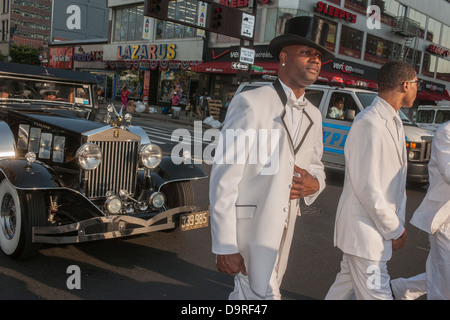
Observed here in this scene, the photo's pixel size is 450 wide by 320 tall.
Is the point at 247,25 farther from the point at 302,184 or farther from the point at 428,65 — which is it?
the point at 428,65

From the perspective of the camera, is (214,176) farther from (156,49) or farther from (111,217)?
(156,49)

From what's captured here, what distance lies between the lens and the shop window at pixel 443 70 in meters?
38.1

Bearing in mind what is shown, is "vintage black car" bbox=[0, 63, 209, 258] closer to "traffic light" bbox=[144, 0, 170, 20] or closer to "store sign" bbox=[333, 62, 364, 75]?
"traffic light" bbox=[144, 0, 170, 20]

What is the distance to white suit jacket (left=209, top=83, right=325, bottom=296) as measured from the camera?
203 cm

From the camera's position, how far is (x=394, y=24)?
31.8m

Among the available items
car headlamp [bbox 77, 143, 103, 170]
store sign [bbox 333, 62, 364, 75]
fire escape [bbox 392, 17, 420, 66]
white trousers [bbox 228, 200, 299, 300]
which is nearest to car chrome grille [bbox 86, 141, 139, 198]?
car headlamp [bbox 77, 143, 103, 170]

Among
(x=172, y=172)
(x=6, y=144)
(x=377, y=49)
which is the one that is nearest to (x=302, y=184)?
(x=172, y=172)

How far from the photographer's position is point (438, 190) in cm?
298

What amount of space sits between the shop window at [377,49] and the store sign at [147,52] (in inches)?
575

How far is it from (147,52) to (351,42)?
638 inches

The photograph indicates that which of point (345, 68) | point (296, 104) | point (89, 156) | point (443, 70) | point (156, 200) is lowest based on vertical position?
point (156, 200)

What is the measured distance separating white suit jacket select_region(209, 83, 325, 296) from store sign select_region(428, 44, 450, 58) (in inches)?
1543
